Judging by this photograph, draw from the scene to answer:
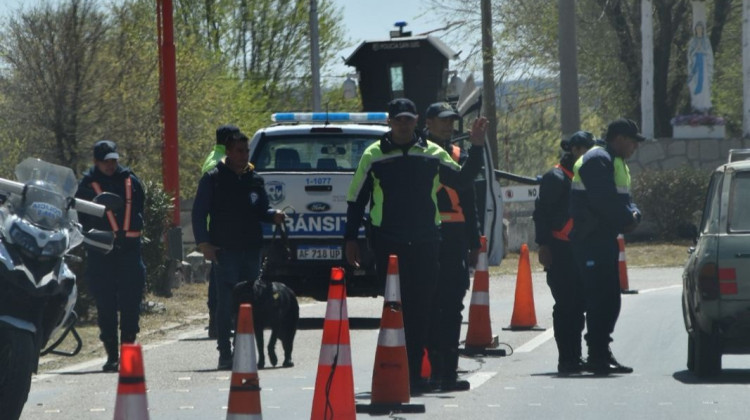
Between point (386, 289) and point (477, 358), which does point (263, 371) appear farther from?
point (386, 289)

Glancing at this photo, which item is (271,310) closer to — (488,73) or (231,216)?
(231,216)

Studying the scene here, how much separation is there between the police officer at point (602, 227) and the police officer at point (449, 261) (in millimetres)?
1242

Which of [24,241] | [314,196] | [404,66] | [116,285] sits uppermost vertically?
[404,66]

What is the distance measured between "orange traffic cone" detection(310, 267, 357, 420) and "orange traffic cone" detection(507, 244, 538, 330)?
735 cm

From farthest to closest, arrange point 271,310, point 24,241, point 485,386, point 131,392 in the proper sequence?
point 271,310, point 485,386, point 24,241, point 131,392

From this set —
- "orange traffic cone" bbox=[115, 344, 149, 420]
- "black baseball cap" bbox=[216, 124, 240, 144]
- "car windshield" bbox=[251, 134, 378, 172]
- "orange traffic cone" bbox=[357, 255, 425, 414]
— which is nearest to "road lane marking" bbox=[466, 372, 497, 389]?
"orange traffic cone" bbox=[357, 255, 425, 414]

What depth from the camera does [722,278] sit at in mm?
10891

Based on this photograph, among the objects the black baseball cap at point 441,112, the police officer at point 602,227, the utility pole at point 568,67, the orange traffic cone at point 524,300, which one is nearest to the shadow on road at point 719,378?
the police officer at point 602,227

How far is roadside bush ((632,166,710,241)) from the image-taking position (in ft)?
106

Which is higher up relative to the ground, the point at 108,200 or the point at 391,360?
the point at 108,200

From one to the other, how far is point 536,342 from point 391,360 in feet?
18.7

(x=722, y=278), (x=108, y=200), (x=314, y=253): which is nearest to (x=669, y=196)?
(x=314, y=253)

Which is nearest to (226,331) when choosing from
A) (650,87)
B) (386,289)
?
(386,289)

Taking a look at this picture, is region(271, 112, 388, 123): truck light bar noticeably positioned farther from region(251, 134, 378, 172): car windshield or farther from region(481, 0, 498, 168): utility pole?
region(481, 0, 498, 168): utility pole
